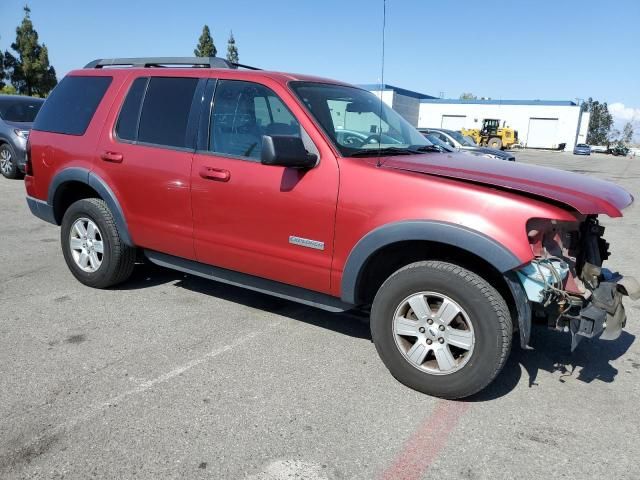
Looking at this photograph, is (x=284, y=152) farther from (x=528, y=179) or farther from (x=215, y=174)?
(x=528, y=179)

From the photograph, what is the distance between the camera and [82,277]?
15.7 ft

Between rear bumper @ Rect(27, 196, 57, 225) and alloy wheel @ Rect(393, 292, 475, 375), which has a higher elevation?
rear bumper @ Rect(27, 196, 57, 225)

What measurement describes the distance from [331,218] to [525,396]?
160 centimetres

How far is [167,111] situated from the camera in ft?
13.6

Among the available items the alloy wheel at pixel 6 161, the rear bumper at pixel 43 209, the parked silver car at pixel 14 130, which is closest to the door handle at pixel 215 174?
the rear bumper at pixel 43 209

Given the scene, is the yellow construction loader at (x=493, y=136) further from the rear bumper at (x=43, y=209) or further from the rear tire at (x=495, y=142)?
the rear bumper at (x=43, y=209)

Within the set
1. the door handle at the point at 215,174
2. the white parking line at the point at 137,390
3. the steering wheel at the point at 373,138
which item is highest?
the steering wheel at the point at 373,138

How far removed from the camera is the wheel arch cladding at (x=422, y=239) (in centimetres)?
279

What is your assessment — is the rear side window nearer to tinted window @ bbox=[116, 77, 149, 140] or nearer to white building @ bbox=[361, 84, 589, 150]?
tinted window @ bbox=[116, 77, 149, 140]

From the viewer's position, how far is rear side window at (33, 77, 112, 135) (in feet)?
15.0

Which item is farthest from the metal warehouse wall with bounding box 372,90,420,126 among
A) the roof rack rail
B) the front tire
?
the front tire

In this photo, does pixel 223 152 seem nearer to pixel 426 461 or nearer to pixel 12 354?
pixel 12 354

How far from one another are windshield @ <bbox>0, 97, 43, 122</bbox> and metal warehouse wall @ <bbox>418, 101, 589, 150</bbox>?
57148mm

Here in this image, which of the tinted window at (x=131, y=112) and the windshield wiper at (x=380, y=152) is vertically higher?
the tinted window at (x=131, y=112)
